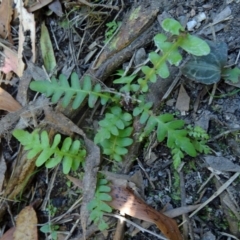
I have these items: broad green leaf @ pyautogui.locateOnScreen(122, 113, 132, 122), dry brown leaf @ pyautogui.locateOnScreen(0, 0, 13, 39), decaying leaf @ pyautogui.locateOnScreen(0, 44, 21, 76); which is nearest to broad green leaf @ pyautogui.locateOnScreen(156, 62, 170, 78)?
broad green leaf @ pyautogui.locateOnScreen(122, 113, 132, 122)

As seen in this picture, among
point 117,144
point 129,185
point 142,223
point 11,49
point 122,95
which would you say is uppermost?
point 11,49

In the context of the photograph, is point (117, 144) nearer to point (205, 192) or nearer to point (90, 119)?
point (90, 119)

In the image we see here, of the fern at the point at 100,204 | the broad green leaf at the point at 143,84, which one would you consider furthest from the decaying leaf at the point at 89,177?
the broad green leaf at the point at 143,84

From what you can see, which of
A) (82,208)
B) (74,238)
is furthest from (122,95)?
(74,238)

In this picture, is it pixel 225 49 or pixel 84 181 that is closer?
pixel 225 49

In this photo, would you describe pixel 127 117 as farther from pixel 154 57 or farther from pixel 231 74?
pixel 231 74

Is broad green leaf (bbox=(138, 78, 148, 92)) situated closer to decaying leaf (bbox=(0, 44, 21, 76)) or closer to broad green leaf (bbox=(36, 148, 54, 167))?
broad green leaf (bbox=(36, 148, 54, 167))

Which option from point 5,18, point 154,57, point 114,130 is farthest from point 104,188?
point 5,18
